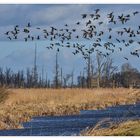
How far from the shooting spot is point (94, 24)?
634 inches

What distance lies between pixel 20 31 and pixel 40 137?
3.56 ft

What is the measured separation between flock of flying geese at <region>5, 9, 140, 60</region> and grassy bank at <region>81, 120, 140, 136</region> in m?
0.69

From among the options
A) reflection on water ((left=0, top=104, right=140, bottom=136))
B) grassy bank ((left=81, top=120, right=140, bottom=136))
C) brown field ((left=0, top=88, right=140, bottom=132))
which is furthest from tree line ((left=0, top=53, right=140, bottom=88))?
grassy bank ((left=81, top=120, right=140, bottom=136))

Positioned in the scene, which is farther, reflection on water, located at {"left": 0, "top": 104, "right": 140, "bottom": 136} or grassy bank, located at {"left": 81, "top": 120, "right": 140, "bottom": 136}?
reflection on water, located at {"left": 0, "top": 104, "right": 140, "bottom": 136}

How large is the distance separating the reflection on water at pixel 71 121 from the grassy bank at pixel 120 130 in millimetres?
71

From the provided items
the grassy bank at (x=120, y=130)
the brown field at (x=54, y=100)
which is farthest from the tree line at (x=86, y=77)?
the grassy bank at (x=120, y=130)

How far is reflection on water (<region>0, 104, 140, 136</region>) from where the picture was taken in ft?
53.0

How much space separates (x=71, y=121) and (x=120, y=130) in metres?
0.84

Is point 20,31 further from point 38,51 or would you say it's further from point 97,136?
point 97,136

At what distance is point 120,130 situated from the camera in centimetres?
1609

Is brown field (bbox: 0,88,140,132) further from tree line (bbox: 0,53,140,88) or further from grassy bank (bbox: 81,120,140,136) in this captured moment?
grassy bank (bbox: 81,120,140,136)

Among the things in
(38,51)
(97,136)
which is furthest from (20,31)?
(97,136)

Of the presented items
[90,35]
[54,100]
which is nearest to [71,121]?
[54,100]

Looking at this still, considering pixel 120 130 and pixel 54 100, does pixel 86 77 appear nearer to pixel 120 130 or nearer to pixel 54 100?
pixel 54 100
